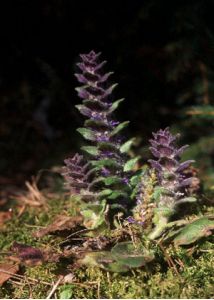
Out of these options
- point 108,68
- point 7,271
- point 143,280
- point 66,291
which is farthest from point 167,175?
point 108,68

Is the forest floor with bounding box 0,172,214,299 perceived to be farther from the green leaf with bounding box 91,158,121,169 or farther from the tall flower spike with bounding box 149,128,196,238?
the green leaf with bounding box 91,158,121,169

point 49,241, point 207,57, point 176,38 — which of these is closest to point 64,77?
point 176,38

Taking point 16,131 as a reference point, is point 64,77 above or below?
above

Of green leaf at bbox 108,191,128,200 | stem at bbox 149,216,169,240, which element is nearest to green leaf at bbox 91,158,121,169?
green leaf at bbox 108,191,128,200

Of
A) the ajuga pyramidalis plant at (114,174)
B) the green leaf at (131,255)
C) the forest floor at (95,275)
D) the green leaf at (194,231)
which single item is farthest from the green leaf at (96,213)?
the green leaf at (194,231)

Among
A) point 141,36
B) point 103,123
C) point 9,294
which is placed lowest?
point 9,294

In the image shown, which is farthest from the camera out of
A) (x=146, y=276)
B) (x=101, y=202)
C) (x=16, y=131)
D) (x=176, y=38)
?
(x=16, y=131)

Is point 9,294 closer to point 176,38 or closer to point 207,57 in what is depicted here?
point 207,57

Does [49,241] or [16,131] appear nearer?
[49,241]
